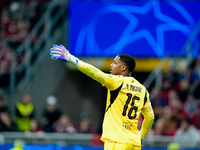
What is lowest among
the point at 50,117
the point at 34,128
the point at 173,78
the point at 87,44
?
the point at 34,128

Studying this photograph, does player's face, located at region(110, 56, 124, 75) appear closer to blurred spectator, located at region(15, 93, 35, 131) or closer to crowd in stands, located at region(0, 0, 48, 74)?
blurred spectator, located at region(15, 93, 35, 131)

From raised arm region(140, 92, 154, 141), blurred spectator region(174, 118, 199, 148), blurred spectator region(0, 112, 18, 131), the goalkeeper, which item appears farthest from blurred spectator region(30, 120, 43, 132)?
the goalkeeper

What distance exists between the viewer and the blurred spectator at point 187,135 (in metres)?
11.3

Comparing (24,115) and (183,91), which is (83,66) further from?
(183,91)

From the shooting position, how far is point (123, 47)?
55.1 feet

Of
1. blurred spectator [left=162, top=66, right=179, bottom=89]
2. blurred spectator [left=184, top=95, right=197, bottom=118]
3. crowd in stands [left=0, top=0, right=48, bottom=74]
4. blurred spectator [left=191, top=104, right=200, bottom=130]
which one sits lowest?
blurred spectator [left=191, top=104, right=200, bottom=130]

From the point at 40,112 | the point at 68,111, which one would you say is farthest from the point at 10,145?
the point at 68,111

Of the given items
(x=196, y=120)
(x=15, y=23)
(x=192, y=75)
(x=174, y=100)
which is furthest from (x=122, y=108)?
(x=15, y=23)

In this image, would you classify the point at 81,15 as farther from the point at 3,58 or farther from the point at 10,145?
the point at 10,145

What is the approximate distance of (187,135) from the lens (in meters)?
12.0

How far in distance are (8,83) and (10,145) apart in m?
5.01

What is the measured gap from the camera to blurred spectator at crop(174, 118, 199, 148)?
11.3m

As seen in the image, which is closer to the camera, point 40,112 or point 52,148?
point 52,148

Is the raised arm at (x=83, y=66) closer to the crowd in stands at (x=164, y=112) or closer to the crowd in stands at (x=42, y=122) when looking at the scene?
the crowd in stands at (x=164, y=112)
